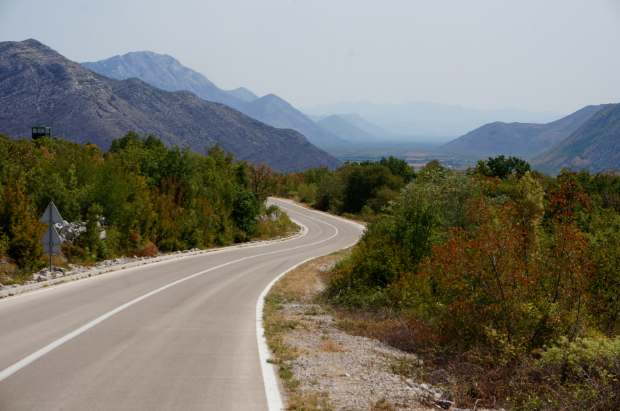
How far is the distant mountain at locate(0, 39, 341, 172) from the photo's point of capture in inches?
5162

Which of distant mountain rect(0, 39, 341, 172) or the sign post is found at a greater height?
distant mountain rect(0, 39, 341, 172)

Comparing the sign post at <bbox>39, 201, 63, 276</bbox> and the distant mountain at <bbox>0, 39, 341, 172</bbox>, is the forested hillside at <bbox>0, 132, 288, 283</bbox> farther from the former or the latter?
the distant mountain at <bbox>0, 39, 341, 172</bbox>

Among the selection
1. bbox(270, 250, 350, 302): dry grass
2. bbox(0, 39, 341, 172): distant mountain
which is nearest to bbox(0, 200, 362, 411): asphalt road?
bbox(270, 250, 350, 302): dry grass

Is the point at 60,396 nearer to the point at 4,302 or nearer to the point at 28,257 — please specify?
the point at 4,302

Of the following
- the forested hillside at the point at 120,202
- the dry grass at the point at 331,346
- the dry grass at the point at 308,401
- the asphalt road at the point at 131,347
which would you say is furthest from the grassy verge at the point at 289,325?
the forested hillside at the point at 120,202

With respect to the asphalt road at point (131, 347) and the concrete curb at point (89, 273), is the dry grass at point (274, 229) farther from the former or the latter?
the asphalt road at point (131, 347)

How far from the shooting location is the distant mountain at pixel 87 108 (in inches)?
5162

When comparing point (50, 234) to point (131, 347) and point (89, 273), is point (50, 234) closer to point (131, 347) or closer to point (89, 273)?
point (89, 273)

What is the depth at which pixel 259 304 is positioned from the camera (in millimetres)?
12336

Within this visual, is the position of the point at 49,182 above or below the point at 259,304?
above

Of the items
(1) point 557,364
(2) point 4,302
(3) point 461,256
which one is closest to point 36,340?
(2) point 4,302

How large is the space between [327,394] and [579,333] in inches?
161

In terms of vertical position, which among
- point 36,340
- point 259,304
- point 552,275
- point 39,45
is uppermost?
point 39,45

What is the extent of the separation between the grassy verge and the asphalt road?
1.17ft
